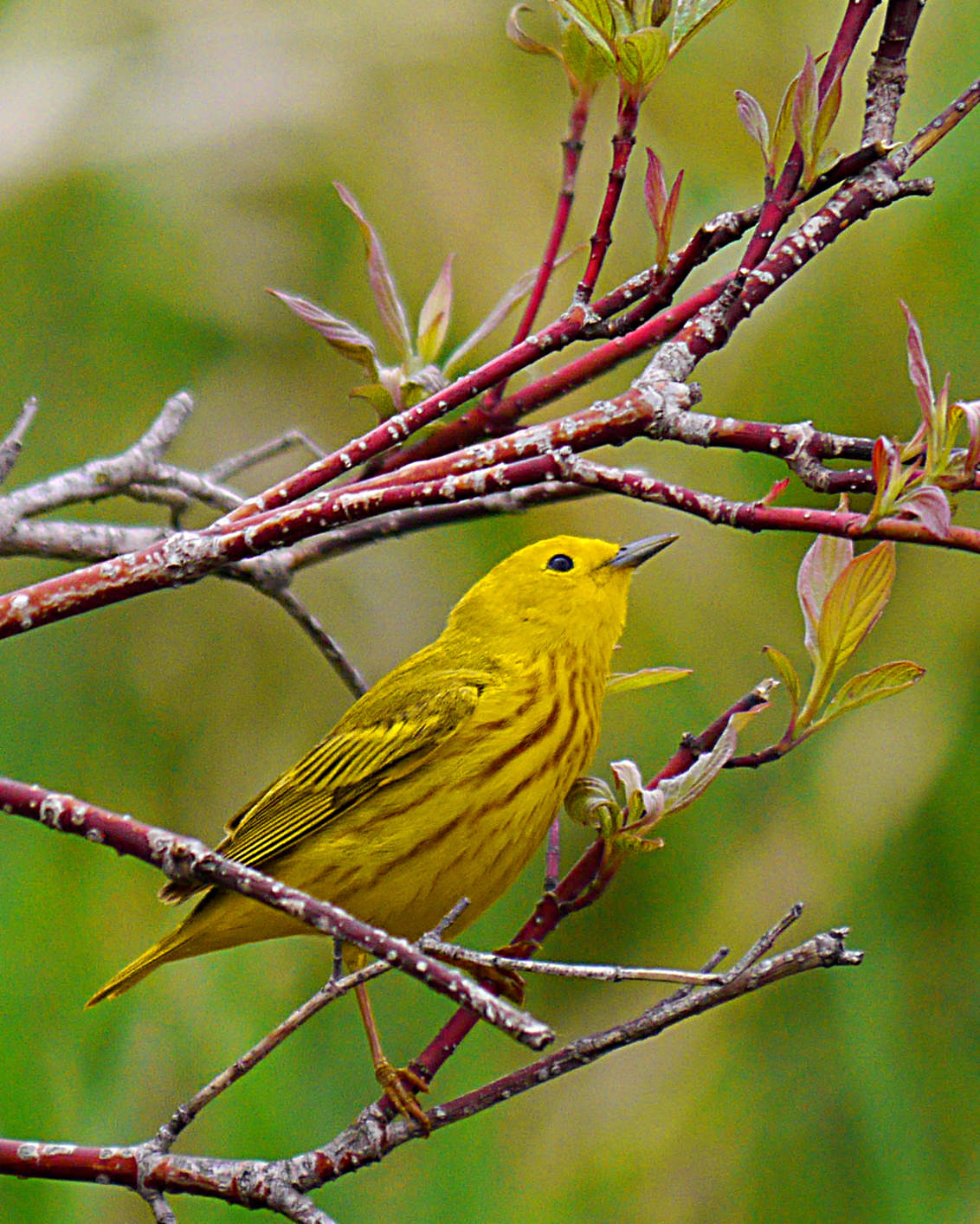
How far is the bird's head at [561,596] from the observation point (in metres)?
1.63

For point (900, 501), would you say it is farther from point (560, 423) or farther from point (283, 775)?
point (283, 775)

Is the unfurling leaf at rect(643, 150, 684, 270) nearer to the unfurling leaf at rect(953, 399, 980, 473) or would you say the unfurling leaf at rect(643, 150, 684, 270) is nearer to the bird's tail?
the unfurling leaf at rect(953, 399, 980, 473)

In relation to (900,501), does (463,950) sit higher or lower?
lower

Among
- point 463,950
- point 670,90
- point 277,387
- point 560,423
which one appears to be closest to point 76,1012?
point 277,387

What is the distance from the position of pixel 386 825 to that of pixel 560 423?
868mm

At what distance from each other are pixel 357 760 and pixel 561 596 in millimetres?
328

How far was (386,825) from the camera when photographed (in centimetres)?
150

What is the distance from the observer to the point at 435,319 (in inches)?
41.5

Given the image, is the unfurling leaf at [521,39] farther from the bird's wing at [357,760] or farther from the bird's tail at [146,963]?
the bird's tail at [146,963]

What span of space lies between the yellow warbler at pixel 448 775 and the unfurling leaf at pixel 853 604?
0.57 metres

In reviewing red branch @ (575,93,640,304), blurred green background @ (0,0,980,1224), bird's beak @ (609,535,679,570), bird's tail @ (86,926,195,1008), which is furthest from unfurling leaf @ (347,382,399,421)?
Result: blurred green background @ (0,0,980,1224)

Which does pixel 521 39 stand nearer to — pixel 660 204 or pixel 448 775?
pixel 660 204

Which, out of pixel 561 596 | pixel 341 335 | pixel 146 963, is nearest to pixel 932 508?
pixel 341 335

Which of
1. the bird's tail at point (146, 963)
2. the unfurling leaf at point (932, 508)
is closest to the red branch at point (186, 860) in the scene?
the unfurling leaf at point (932, 508)
